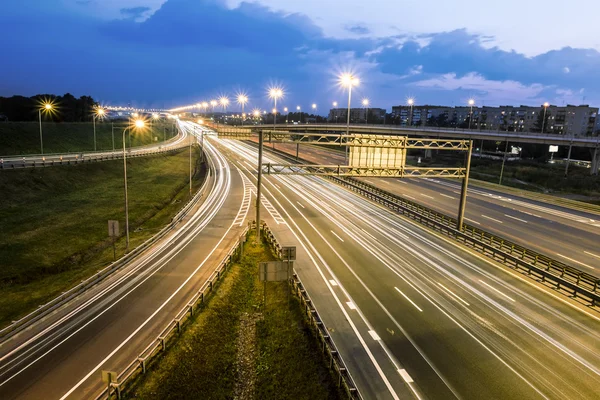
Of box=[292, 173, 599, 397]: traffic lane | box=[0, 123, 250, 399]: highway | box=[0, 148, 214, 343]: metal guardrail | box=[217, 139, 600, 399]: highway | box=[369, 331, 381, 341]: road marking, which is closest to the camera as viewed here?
box=[0, 123, 250, 399]: highway

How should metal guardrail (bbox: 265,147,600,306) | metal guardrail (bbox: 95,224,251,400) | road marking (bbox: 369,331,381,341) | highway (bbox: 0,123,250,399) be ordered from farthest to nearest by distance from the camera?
metal guardrail (bbox: 265,147,600,306) < road marking (bbox: 369,331,381,341) < highway (bbox: 0,123,250,399) < metal guardrail (bbox: 95,224,251,400)

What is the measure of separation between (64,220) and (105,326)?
22.4m

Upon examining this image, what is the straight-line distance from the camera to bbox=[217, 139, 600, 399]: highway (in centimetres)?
1341

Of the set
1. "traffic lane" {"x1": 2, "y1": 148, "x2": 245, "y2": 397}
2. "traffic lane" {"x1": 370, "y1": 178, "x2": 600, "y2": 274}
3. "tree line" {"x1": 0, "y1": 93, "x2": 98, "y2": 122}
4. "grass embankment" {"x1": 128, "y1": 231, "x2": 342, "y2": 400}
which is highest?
"tree line" {"x1": 0, "y1": 93, "x2": 98, "y2": 122}

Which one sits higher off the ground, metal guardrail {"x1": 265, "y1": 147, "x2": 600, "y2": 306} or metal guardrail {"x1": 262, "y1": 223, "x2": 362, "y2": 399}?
metal guardrail {"x1": 265, "y1": 147, "x2": 600, "y2": 306}

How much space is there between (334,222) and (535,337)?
2214 cm

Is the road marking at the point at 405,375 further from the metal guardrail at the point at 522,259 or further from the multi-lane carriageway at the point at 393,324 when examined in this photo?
the metal guardrail at the point at 522,259

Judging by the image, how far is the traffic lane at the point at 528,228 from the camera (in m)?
28.8

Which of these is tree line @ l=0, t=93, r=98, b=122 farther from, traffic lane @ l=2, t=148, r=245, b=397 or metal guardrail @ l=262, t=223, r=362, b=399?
metal guardrail @ l=262, t=223, r=362, b=399

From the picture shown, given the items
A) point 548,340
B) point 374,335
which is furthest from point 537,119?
point 374,335

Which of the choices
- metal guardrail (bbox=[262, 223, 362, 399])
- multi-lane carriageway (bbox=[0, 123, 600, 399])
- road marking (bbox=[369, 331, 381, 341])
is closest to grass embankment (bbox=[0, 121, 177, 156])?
multi-lane carriageway (bbox=[0, 123, 600, 399])

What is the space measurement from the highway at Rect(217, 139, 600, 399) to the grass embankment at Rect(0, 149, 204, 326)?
50.4 feet

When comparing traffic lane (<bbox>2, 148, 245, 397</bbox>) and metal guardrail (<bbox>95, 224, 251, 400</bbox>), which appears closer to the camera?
metal guardrail (<bbox>95, 224, 251, 400</bbox>)

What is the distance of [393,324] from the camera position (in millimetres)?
17359
